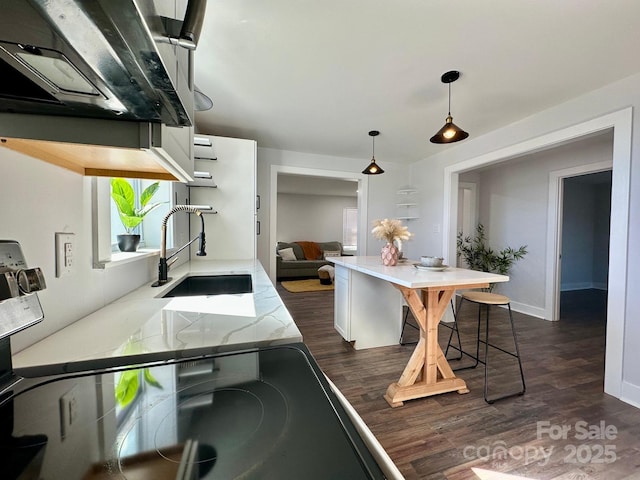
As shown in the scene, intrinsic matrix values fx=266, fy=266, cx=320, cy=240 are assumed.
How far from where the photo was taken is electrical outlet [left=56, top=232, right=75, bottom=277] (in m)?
0.79


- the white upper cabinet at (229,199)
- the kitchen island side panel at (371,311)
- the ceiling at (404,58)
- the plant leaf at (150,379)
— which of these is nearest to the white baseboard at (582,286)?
the ceiling at (404,58)

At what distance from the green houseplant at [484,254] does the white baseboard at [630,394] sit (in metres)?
2.28

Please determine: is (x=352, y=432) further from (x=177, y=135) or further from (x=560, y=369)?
(x=560, y=369)

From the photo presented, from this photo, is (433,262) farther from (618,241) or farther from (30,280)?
(30,280)

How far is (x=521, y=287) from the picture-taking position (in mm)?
4039

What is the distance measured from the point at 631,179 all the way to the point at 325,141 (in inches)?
112

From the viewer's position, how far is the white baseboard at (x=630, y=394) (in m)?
1.85

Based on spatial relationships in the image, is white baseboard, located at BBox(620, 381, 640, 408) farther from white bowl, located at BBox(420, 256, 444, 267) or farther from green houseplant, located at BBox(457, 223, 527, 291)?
green houseplant, located at BBox(457, 223, 527, 291)

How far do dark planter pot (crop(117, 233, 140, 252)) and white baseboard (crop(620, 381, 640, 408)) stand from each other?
3.41m

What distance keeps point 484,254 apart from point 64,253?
5031mm

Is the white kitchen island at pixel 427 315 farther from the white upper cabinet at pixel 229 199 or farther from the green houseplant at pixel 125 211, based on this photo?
the green houseplant at pixel 125 211

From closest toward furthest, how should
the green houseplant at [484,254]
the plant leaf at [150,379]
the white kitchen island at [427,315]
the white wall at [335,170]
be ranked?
the plant leaf at [150,379]
the white kitchen island at [427,315]
the white wall at [335,170]
the green houseplant at [484,254]

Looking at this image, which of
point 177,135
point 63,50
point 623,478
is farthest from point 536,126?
point 63,50

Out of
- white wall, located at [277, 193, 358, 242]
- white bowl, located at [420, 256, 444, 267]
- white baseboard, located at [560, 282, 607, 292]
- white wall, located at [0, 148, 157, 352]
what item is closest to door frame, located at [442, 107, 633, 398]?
white bowl, located at [420, 256, 444, 267]
